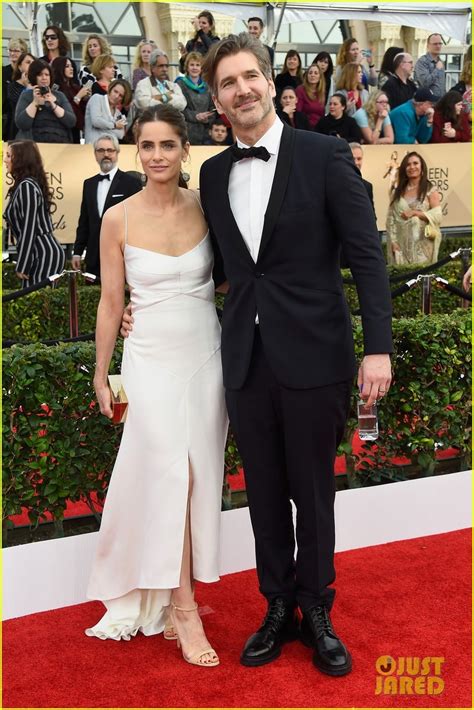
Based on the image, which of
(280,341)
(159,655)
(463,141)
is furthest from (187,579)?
(463,141)

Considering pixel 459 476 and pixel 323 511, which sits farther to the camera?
pixel 459 476

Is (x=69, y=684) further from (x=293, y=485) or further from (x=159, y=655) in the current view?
(x=293, y=485)

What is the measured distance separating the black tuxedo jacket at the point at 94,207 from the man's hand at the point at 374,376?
499 cm

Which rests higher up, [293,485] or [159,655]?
[293,485]

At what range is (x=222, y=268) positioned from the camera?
10.8 feet

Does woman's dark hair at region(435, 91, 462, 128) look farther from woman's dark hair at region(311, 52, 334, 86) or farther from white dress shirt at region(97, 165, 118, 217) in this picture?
white dress shirt at region(97, 165, 118, 217)

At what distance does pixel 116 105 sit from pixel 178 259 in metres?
6.30

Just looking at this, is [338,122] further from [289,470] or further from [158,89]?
[289,470]

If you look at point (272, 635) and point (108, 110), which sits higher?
point (108, 110)

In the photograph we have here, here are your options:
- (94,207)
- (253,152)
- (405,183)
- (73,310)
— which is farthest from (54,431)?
(405,183)

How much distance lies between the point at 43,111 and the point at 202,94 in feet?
5.75

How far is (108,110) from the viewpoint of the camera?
8.98 meters

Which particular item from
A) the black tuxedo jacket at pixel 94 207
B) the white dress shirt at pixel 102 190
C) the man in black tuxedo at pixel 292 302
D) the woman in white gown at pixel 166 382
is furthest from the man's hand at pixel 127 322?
the white dress shirt at pixel 102 190

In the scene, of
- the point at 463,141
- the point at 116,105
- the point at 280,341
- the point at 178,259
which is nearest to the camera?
the point at 280,341
